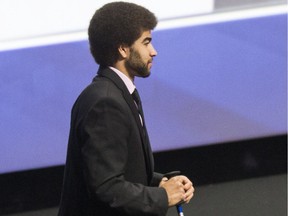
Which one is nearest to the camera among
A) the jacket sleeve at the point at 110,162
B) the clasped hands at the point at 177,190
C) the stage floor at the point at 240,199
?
the jacket sleeve at the point at 110,162

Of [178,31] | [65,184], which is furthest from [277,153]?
[65,184]

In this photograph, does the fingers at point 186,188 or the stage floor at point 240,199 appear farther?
the stage floor at point 240,199

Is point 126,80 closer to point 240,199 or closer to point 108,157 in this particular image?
point 108,157

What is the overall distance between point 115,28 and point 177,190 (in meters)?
0.50

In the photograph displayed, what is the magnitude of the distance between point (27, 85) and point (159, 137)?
2.88ft

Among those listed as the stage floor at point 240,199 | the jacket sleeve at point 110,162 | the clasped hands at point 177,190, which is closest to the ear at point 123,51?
the jacket sleeve at point 110,162

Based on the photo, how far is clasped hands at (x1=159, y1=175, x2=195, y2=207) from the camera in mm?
1721

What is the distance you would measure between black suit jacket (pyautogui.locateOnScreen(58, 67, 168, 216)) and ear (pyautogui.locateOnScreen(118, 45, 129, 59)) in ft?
0.19

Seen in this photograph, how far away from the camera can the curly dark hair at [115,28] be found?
5.90 feet

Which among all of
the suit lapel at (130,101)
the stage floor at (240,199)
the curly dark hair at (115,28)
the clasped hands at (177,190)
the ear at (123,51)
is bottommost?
the stage floor at (240,199)

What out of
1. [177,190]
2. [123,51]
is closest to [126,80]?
[123,51]

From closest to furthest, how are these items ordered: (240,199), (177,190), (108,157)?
1. (108,157)
2. (177,190)
3. (240,199)

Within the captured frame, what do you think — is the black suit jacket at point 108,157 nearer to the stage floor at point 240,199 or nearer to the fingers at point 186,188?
the fingers at point 186,188

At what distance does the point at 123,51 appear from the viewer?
181 centimetres
